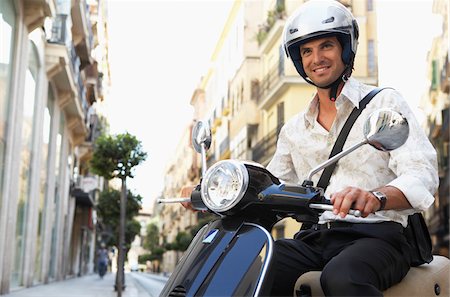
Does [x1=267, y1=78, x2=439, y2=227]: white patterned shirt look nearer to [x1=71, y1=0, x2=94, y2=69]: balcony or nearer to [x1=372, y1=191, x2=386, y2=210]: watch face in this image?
[x1=372, y1=191, x2=386, y2=210]: watch face

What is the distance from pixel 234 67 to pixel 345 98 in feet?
123

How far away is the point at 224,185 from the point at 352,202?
15.7 inches

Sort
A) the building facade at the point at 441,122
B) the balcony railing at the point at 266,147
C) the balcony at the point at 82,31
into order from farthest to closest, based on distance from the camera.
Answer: the building facade at the point at 441,122
the balcony railing at the point at 266,147
the balcony at the point at 82,31

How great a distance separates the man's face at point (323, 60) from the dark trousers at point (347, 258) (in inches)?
23.1

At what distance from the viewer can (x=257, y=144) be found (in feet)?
102

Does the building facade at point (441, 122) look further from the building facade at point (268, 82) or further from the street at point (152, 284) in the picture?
the street at point (152, 284)

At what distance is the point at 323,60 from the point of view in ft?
8.81

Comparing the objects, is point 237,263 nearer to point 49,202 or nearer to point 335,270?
point 335,270

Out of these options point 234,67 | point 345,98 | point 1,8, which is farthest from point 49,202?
point 234,67

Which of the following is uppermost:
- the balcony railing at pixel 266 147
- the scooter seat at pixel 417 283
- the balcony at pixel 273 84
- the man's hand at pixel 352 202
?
the balcony at pixel 273 84

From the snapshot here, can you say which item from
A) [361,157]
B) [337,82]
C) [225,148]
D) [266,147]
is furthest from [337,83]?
[225,148]

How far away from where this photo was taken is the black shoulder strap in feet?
8.38

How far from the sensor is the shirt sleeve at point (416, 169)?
87.9 inches

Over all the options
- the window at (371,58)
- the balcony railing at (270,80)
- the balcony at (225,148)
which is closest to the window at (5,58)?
the balcony railing at (270,80)
